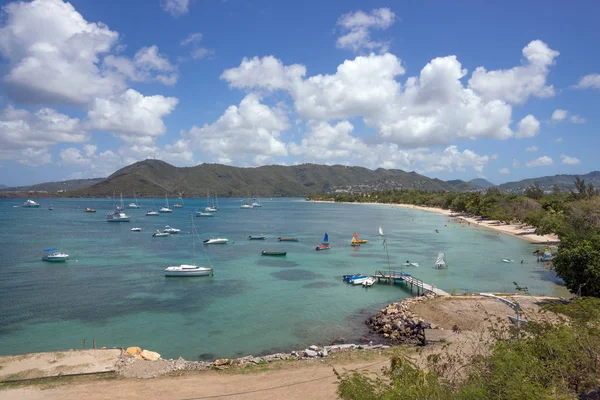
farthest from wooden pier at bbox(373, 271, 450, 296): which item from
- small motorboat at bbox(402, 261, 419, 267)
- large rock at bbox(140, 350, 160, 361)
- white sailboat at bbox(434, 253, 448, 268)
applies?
large rock at bbox(140, 350, 160, 361)

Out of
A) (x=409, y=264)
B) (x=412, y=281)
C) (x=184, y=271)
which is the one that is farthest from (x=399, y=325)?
(x=184, y=271)

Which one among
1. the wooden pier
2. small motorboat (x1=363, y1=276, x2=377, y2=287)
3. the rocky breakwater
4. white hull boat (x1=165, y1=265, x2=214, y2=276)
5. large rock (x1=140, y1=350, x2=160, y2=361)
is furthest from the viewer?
white hull boat (x1=165, y1=265, x2=214, y2=276)

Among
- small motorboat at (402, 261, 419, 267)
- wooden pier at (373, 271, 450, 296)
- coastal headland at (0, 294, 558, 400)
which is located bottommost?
small motorboat at (402, 261, 419, 267)

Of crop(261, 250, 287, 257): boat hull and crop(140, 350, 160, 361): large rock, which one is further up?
crop(140, 350, 160, 361): large rock

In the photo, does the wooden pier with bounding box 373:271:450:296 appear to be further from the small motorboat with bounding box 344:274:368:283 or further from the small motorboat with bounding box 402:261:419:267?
the small motorboat with bounding box 402:261:419:267

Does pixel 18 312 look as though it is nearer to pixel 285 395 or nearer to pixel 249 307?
pixel 249 307

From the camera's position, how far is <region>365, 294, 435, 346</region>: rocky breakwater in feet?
79.5

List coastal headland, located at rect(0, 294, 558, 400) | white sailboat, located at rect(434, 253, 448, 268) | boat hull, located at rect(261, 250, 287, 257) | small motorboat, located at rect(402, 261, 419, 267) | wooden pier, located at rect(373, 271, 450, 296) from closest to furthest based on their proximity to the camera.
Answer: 1. coastal headland, located at rect(0, 294, 558, 400)
2. wooden pier, located at rect(373, 271, 450, 296)
3. white sailboat, located at rect(434, 253, 448, 268)
4. small motorboat, located at rect(402, 261, 419, 267)
5. boat hull, located at rect(261, 250, 287, 257)

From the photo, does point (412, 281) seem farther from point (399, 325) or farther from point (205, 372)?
point (205, 372)

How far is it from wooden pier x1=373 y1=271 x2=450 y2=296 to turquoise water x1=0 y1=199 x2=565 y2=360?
198 cm

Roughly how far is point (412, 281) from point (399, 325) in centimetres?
1310

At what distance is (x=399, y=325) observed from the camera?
84.7 feet

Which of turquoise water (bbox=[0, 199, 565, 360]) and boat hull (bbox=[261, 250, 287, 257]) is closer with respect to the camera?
turquoise water (bbox=[0, 199, 565, 360])

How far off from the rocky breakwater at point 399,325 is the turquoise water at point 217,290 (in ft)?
5.73
